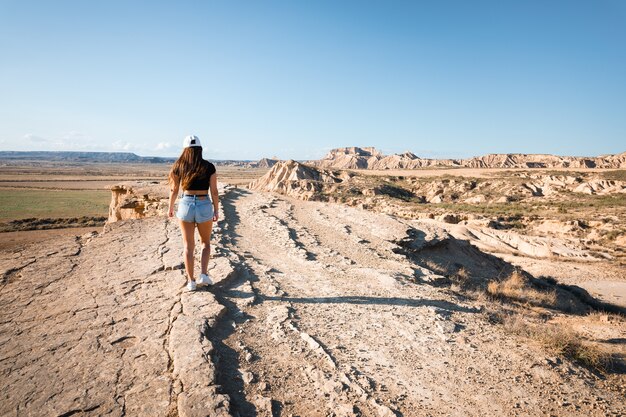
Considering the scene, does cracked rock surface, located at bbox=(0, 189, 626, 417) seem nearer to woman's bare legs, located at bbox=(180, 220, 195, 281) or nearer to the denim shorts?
woman's bare legs, located at bbox=(180, 220, 195, 281)

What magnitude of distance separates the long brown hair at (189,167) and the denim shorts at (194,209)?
158 millimetres

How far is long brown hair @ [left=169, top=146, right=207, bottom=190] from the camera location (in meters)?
4.13

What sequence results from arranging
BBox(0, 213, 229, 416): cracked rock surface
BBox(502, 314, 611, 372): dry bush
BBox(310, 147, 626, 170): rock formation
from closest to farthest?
BBox(0, 213, 229, 416): cracked rock surface < BBox(502, 314, 611, 372): dry bush < BBox(310, 147, 626, 170): rock formation

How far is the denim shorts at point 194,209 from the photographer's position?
13.7 ft

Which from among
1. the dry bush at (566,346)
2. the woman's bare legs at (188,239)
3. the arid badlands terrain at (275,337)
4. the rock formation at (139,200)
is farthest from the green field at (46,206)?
the dry bush at (566,346)

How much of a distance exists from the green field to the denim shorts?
128 ft

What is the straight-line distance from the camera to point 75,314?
152 inches

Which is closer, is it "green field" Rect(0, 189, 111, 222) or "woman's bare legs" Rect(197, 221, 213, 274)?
"woman's bare legs" Rect(197, 221, 213, 274)

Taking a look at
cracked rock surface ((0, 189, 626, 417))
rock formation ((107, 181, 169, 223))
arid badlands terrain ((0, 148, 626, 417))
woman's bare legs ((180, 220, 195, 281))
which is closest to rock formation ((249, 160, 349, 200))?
rock formation ((107, 181, 169, 223))

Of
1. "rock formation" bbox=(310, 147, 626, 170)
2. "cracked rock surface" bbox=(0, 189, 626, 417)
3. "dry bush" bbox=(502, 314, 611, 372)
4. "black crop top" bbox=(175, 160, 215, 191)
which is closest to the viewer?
"cracked rock surface" bbox=(0, 189, 626, 417)

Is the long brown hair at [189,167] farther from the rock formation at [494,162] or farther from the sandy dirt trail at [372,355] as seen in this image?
the rock formation at [494,162]

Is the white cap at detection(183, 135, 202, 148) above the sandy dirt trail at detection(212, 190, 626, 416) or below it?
above

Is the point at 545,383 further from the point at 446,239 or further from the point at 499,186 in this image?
the point at 499,186

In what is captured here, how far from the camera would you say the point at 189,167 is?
4.17 m
